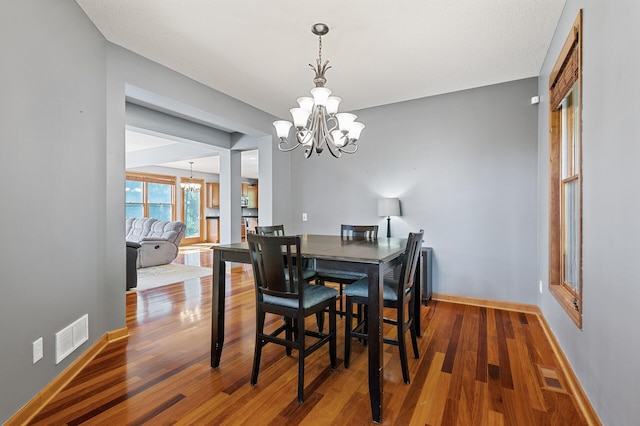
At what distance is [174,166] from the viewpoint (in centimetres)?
968

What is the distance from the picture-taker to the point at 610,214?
4.68ft

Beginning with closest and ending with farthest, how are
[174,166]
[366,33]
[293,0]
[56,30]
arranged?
[56,30]
[293,0]
[366,33]
[174,166]

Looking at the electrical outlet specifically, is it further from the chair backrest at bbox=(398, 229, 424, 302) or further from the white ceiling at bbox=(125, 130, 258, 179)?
the white ceiling at bbox=(125, 130, 258, 179)

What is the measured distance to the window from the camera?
9094 millimetres

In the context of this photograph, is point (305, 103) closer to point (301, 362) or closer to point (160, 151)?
point (301, 362)

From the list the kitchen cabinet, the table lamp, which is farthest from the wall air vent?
the kitchen cabinet

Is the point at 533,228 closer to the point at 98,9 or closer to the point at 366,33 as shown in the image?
the point at 366,33

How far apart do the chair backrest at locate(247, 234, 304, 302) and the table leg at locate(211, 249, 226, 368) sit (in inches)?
15.3

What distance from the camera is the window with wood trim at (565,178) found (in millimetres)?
2164

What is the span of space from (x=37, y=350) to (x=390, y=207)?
11.3 ft

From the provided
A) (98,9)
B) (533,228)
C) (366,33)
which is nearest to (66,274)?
(98,9)

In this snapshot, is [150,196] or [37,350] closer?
[37,350]

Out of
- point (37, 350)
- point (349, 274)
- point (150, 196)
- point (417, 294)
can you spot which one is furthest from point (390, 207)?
point (150, 196)

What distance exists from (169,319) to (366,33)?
10.7 ft
